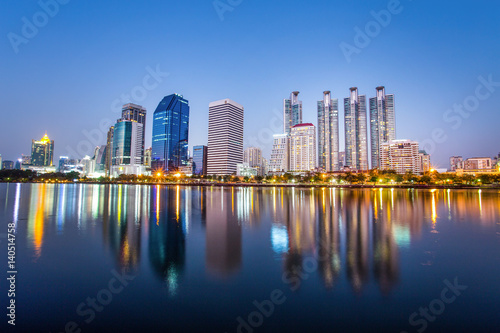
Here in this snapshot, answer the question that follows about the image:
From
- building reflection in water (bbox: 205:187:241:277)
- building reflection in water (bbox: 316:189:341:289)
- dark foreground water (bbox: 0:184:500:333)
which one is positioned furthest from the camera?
building reflection in water (bbox: 205:187:241:277)

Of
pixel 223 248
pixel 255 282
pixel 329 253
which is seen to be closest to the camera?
pixel 255 282

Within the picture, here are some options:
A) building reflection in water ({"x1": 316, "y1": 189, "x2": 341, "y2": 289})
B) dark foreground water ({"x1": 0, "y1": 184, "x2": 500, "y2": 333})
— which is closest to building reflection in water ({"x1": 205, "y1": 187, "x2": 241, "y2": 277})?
dark foreground water ({"x1": 0, "y1": 184, "x2": 500, "y2": 333})

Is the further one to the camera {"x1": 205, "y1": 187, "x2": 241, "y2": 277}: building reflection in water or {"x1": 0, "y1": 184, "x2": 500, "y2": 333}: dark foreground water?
{"x1": 205, "y1": 187, "x2": 241, "y2": 277}: building reflection in water

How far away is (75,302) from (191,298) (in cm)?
333

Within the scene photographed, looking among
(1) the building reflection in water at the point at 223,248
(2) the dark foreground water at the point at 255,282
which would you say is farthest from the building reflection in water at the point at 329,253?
(1) the building reflection in water at the point at 223,248

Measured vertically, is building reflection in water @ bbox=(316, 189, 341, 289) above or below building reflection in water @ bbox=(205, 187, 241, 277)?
above

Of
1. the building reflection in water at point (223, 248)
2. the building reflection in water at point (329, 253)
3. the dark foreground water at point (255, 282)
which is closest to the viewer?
the dark foreground water at point (255, 282)

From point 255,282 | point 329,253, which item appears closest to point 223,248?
point 255,282

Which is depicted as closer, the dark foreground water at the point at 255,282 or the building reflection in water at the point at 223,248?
the dark foreground water at the point at 255,282

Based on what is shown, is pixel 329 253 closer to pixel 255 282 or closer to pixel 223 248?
pixel 255 282

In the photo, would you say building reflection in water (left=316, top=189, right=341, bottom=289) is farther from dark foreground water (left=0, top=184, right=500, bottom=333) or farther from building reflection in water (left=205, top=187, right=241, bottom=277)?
building reflection in water (left=205, top=187, right=241, bottom=277)

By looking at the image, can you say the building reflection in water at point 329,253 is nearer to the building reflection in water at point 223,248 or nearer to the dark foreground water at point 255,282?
the dark foreground water at point 255,282

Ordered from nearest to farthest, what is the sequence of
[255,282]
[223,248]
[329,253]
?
[255,282] → [329,253] → [223,248]

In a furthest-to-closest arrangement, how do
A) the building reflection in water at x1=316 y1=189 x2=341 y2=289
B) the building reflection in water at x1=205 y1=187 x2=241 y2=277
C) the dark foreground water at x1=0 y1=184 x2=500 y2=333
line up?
1. the building reflection in water at x1=205 y1=187 x2=241 y2=277
2. the building reflection in water at x1=316 y1=189 x2=341 y2=289
3. the dark foreground water at x1=0 y1=184 x2=500 y2=333
